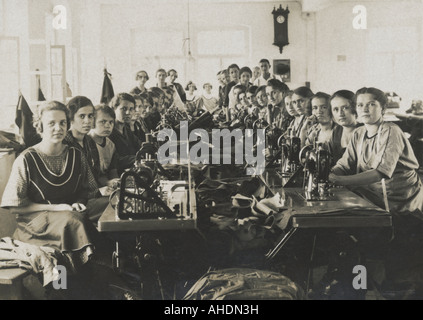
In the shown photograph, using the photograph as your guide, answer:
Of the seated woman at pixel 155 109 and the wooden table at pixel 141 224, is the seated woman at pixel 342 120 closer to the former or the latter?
the seated woman at pixel 155 109

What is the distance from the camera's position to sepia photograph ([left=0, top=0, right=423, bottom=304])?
3637mm

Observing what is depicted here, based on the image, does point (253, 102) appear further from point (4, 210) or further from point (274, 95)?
point (4, 210)

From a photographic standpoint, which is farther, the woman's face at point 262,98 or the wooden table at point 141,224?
the woman's face at point 262,98

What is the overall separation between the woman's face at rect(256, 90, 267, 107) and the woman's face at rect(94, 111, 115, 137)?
3.60 ft

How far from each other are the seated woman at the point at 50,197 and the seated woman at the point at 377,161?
1829 mm

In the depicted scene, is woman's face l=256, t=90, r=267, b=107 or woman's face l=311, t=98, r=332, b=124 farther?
woman's face l=256, t=90, r=267, b=107

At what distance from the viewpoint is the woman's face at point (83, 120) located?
12.2ft

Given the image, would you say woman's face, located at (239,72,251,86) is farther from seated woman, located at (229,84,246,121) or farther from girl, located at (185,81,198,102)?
girl, located at (185,81,198,102)

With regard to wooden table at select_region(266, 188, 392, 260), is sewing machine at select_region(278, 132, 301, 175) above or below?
above

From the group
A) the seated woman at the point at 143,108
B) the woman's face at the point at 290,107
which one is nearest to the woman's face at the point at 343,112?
the woman's face at the point at 290,107

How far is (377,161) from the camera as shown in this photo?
375 centimetres

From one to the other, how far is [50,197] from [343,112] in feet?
7.01

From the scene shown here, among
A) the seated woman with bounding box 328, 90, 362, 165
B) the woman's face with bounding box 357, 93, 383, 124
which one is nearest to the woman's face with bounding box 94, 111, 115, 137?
the seated woman with bounding box 328, 90, 362, 165

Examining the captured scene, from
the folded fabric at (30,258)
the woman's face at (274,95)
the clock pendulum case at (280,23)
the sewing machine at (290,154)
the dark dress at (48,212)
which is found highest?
the clock pendulum case at (280,23)
